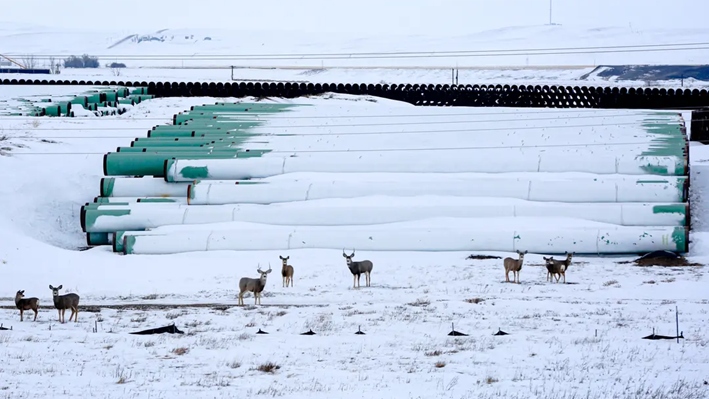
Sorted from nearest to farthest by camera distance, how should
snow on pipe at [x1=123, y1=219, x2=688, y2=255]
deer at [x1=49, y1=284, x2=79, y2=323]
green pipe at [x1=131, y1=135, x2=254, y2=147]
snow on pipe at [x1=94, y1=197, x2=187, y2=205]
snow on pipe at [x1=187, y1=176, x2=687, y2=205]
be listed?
deer at [x1=49, y1=284, x2=79, y2=323], snow on pipe at [x1=123, y1=219, x2=688, y2=255], snow on pipe at [x1=187, y1=176, x2=687, y2=205], snow on pipe at [x1=94, y1=197, x2=187, y2=205], green pipe at [x1=131, y1=135, x2=254, y2=147]

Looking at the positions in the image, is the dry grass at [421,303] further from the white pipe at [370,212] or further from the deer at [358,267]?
the white pipe at [370,212]

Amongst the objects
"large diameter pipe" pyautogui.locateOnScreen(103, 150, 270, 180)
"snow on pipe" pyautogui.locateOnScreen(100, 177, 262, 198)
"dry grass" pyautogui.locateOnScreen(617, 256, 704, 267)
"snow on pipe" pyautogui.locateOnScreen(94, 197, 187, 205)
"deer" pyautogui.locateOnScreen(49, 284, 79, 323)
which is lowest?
"deer" pyautogui.locateOnScreen(49, 284, 79, 323)

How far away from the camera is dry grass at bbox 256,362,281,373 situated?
13578mm

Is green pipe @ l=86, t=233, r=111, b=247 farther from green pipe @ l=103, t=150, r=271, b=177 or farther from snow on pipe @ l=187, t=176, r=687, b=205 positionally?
green pipe @ l=103, t=150, r=271, b=177

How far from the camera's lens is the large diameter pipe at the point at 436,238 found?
88.1ft

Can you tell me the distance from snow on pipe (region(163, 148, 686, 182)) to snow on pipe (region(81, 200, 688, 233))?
1.96 meters

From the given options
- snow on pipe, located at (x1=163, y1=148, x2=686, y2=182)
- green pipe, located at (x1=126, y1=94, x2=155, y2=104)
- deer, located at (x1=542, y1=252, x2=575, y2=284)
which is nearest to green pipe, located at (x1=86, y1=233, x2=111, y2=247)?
snow on pipe, located at (x1=163, y1=148, x2=686, y2=182)

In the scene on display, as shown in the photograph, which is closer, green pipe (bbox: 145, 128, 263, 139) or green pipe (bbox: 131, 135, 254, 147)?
green pipe (bbox: 131, 135, 254, 147)

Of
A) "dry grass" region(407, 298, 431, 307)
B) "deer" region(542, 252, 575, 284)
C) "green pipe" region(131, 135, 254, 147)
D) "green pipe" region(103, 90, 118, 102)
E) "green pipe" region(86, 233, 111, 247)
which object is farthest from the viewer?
"green pipe" region(103, 90, 118, 102)

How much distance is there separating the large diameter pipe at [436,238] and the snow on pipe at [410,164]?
3.38m

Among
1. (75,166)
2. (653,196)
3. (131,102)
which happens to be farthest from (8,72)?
(653,196)

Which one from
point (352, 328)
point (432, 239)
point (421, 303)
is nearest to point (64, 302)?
point (352, 328)

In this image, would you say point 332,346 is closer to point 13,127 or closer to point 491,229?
point 491,229

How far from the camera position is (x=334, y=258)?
2648 cm
